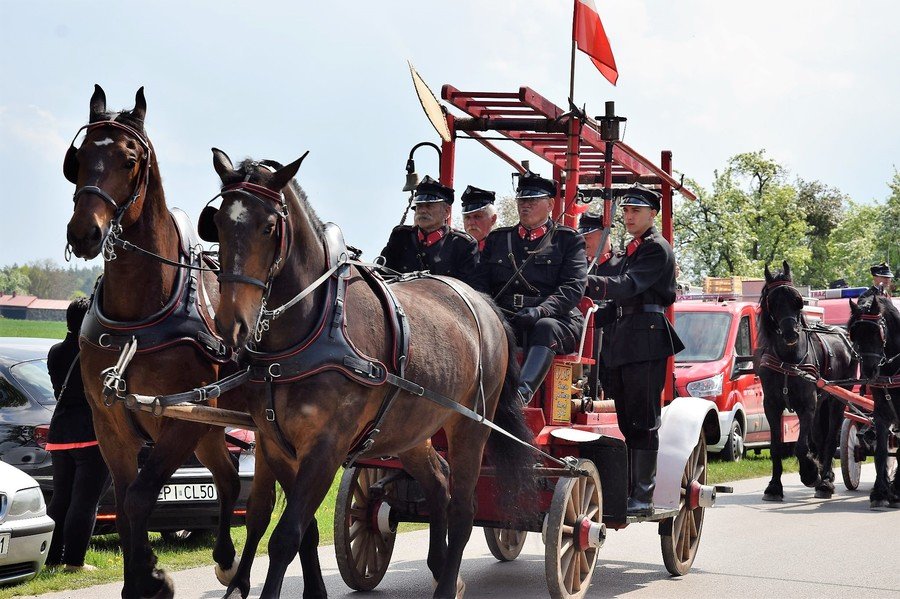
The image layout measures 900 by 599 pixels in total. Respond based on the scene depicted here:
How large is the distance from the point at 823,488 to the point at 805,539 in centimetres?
376

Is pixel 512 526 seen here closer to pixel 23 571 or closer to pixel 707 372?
pixel 23 571

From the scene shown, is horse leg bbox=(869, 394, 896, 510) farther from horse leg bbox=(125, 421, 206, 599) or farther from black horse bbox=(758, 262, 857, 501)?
horse leg bbox=(125, 421, 206, 599)

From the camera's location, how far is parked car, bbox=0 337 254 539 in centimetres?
843

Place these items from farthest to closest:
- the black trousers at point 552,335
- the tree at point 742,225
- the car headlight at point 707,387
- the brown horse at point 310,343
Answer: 1. the tree at point 742,225
2. the car headlight at point 707,387
3. the black trousers at point 552,335
4. the brown horse at point 310,343

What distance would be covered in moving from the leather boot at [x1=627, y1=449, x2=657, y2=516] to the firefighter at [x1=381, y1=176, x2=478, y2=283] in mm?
1665

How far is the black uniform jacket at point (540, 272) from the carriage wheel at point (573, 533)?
40.9 inches

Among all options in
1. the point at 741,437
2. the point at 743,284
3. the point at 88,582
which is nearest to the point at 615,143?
the point at 88,582

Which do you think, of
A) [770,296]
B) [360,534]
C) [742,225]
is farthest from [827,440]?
[742,225]

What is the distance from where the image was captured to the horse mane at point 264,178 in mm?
5191

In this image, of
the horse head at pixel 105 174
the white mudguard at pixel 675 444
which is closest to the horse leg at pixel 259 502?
the horse head at pixel 105 174

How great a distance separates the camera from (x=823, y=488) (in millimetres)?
13727

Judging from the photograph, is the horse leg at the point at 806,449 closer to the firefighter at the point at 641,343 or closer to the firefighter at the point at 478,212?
the firefighter at the point at 641,343

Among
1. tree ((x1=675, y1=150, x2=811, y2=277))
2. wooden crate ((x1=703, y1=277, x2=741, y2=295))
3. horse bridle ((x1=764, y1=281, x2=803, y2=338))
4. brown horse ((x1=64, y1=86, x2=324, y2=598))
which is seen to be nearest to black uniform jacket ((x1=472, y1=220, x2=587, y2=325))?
brown horse ((x1=64, y1=86, x2=324, y2=598))

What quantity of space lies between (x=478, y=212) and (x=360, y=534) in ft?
7.83
